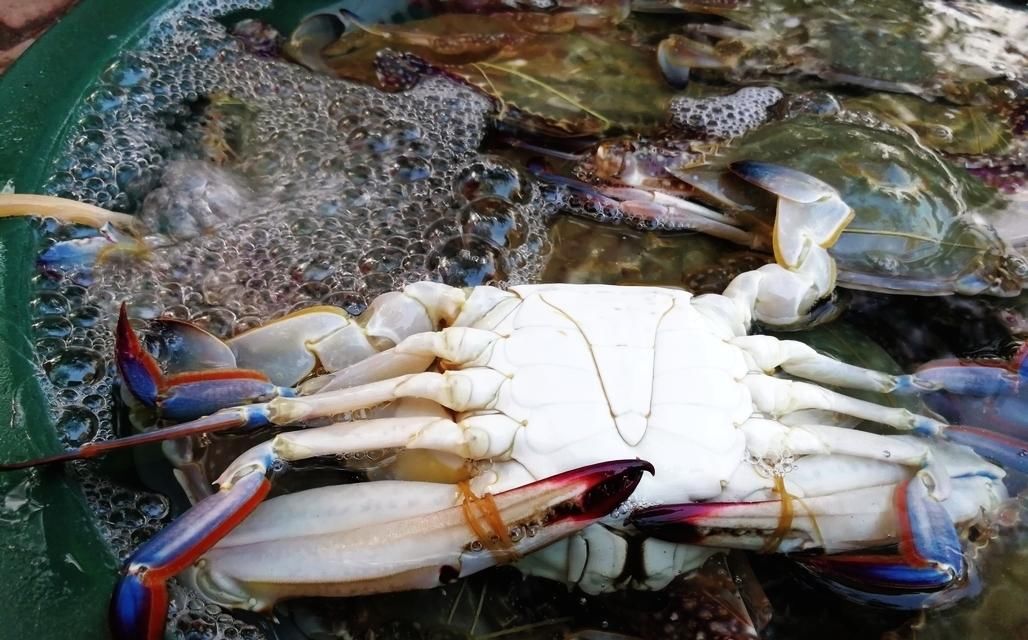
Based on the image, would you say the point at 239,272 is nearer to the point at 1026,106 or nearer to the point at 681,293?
the point at 681,293

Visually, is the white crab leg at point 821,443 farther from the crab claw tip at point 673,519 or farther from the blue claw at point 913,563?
the crab claw tip at point 673,519

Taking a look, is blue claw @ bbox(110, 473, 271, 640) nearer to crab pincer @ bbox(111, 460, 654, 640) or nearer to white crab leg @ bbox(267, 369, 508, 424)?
crab pincer @ bbox(111, 460, 654, 640)

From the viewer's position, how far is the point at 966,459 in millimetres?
1425

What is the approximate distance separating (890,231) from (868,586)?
771 millimetres

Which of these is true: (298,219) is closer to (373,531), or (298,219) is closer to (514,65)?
(514,65)

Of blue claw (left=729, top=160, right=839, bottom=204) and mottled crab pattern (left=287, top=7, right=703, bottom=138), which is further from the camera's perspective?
mottled crab pattern (left=287, top=7, right=703, bottom=138)

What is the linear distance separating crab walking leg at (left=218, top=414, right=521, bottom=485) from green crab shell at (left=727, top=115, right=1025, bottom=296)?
0.89m

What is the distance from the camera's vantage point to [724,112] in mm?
2111

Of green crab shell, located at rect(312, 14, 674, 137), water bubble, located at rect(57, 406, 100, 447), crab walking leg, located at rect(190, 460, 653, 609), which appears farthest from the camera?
green crab shell, located at rect(312, 14, 674, 137)

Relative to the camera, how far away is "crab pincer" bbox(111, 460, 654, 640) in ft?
3.66

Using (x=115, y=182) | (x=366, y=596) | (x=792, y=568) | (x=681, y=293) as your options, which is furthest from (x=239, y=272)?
(x=792, y=568)

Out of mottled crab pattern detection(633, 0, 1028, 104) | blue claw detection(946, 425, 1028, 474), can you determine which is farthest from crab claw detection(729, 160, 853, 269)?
mottled crab pattern detection(633, 0, 1028, 104)

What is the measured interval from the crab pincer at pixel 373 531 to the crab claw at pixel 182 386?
0.13 m

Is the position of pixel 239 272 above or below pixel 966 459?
above
